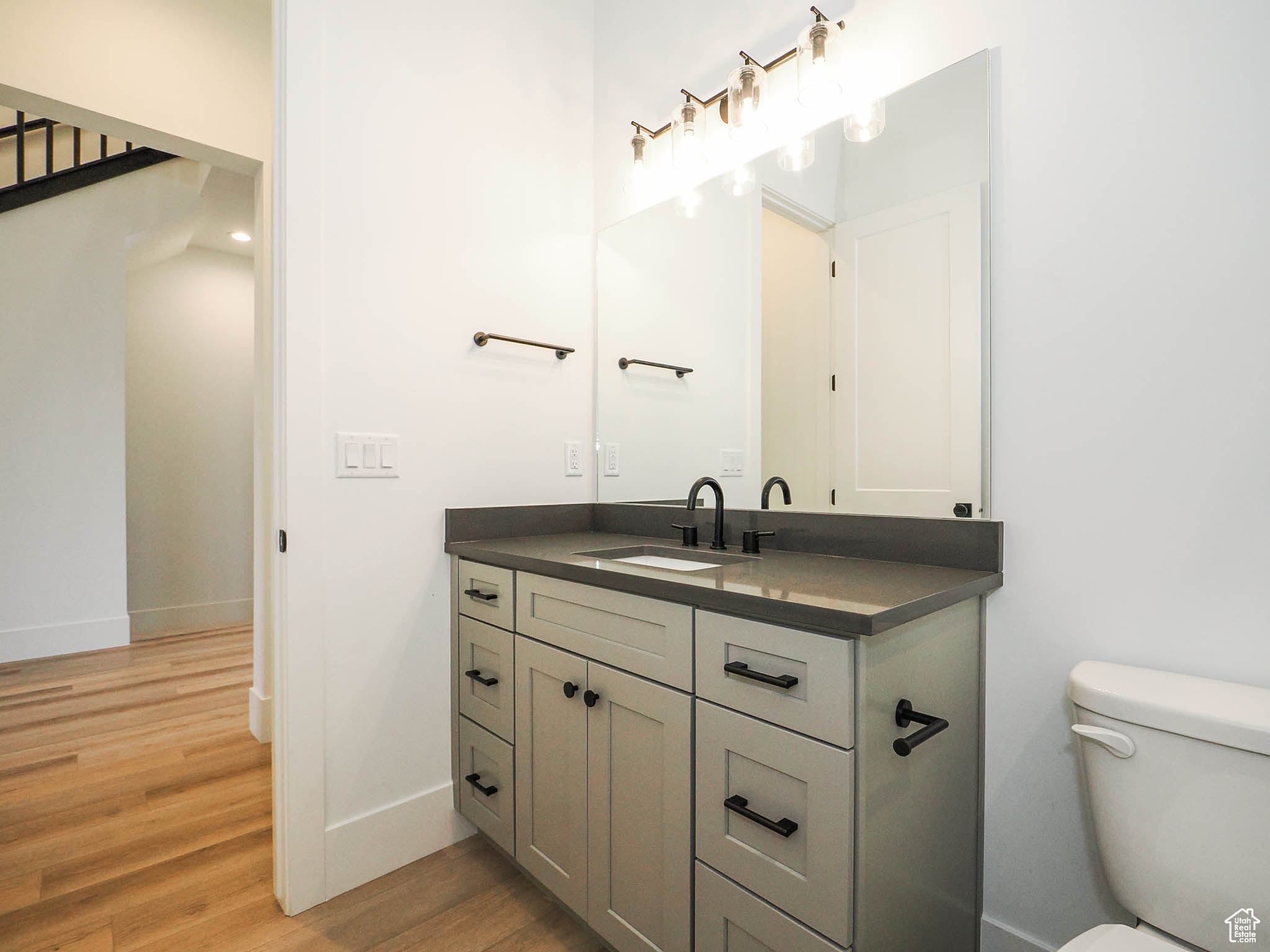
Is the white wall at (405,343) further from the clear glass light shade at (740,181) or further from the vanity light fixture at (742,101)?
the clear glass light shade at (740,181)

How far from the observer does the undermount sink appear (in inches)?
62.1

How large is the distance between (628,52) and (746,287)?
97cm

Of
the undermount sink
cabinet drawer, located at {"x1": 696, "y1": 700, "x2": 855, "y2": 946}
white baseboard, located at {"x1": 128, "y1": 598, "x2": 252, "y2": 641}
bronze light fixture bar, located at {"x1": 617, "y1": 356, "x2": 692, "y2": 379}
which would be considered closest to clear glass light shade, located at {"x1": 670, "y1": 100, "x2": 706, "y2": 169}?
bronze light fixture bar, located at {"x1": 617, "y1": 356, "x2": 692, "y2": 379}

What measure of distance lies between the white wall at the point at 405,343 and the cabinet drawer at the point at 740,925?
3.23 feet

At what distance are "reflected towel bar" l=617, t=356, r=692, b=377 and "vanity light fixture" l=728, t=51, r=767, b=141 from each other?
0.67 meters

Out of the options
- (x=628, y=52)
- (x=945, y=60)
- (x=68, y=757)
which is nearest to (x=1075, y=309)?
(x=945, y=60)

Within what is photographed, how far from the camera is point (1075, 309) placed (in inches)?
45.4

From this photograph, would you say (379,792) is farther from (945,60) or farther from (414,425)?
(945,60)

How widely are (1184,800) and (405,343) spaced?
183cm

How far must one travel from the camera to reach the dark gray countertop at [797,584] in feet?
2.98

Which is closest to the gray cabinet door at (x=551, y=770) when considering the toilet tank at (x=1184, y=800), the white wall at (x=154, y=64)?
the toilet tank at (x=1184, y=800)

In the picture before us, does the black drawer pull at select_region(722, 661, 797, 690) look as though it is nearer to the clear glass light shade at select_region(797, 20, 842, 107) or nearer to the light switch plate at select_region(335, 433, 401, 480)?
the light switch plate at select_region(335, 433, 401, 480)

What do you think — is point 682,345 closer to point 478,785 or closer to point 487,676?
point 487,676

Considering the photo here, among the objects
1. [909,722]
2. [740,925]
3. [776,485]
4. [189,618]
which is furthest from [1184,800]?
[189,618]
